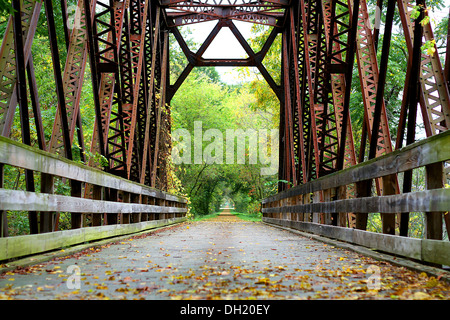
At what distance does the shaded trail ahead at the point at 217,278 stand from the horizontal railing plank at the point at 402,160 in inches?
41.0

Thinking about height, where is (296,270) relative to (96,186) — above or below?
below

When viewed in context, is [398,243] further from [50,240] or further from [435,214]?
[50,240]

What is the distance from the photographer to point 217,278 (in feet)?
14.6

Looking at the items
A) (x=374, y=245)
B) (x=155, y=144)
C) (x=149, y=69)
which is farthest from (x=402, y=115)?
(x=149, y=69)

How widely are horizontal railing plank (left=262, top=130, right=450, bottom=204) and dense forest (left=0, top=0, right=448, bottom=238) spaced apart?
5201 mm

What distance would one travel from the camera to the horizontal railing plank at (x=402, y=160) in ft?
14.9

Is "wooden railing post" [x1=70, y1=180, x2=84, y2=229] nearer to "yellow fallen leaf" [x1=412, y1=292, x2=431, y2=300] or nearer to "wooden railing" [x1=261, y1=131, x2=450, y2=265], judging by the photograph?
"wooden railing" [x1=261, y1=131, x2=450, y2=265]

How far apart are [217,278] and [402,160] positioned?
8.04 feet

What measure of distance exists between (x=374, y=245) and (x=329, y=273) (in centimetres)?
172

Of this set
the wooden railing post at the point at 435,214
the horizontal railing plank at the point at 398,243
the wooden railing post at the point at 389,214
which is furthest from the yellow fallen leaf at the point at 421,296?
the wooden railing post at the point at 389,214

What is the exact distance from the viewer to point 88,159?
11.2 meters

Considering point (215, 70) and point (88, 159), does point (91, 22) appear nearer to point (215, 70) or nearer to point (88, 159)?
point (88, 159)

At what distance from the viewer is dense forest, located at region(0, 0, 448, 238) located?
1462 centimetres

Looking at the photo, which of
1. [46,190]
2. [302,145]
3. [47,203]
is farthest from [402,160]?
[302,145]
